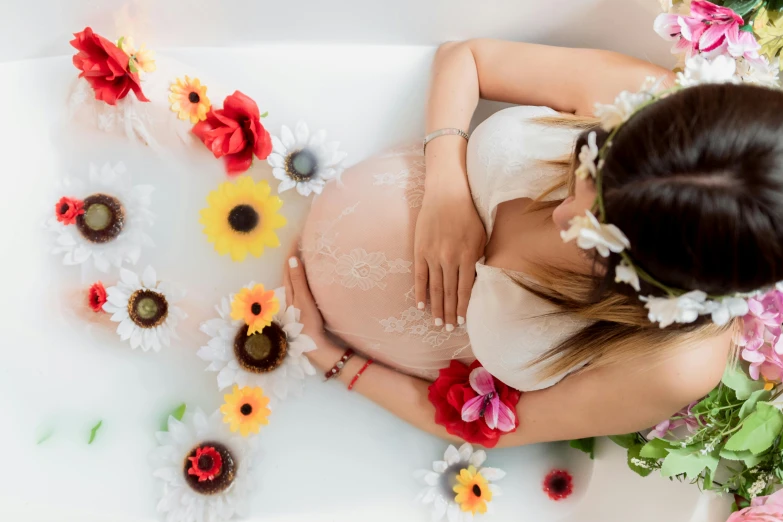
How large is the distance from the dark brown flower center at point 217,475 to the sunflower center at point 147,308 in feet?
0.81

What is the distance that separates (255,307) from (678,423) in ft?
2.42

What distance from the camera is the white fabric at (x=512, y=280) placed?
31.1 inches

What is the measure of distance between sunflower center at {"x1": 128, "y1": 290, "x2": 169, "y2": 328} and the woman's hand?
0.48m

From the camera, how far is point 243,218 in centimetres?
110

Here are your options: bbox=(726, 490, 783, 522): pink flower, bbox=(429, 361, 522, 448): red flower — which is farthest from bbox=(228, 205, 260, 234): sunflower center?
bbox=(726, 490, 783, 522): pink flower

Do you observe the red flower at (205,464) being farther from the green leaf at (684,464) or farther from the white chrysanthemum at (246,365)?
the green leaf at (684,464)

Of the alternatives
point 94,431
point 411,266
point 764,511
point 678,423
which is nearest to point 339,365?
point 411,266

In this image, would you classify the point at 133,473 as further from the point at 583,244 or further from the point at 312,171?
the point at 583,244

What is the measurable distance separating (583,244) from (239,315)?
0.70 meters

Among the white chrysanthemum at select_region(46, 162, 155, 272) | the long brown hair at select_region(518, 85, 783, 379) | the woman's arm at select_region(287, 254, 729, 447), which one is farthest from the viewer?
the white chrysanthemum at select_region(46, 162, 155, 272)

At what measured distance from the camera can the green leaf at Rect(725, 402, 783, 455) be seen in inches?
32.9

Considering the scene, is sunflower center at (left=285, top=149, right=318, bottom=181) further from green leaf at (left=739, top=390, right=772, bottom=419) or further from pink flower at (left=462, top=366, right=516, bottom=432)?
green leaf at (left=739, top=390, right=772, bottom=419)

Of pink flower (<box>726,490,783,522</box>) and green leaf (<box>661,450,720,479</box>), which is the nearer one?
pink flower (<box>726,490,783,522</box>)

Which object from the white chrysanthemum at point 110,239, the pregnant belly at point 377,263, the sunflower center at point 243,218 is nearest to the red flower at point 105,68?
the white chrysanthemum at point 110,239
